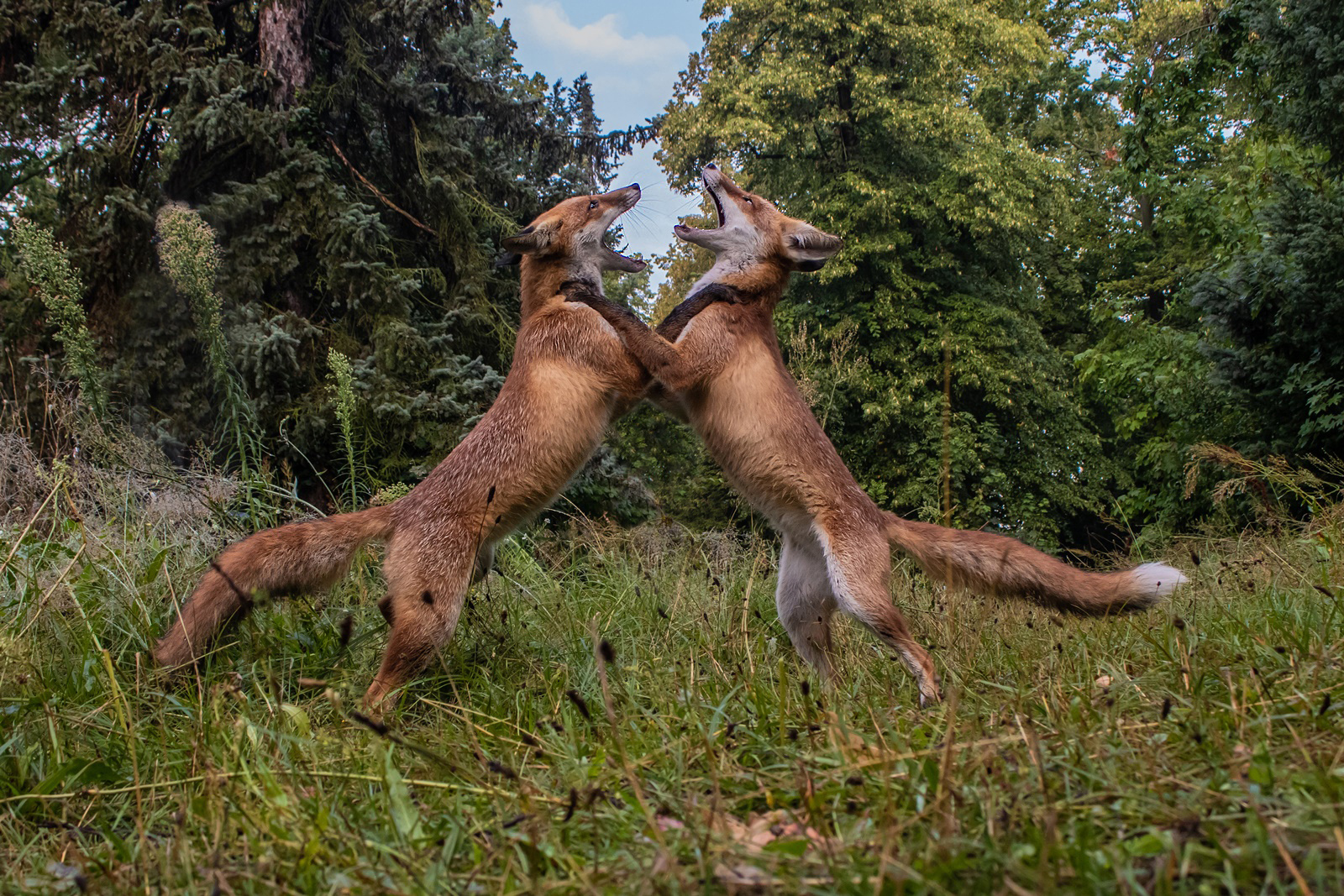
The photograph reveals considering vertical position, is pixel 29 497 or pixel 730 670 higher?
pixel 730 670

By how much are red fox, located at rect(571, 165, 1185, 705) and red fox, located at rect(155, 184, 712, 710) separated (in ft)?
0.90

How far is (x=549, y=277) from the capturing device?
575cm

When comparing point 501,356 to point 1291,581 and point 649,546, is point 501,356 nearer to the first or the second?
point 649,546

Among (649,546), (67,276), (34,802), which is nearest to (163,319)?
(67,276)

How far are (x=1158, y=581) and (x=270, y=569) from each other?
4291 mm

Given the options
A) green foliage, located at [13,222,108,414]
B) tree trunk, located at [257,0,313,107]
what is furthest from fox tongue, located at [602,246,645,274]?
tree trunk, located at [257,0,313,107]

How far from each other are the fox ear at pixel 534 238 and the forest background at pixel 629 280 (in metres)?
1.48

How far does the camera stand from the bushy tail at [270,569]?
13.5 feet

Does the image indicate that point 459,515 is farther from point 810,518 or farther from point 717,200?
point 717,200

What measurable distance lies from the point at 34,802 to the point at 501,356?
34.6 feet

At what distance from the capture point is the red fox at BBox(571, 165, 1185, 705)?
438 centimetres

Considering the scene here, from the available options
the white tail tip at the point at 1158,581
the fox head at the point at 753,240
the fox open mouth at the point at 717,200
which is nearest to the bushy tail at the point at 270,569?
the fox head at the point at 753,240

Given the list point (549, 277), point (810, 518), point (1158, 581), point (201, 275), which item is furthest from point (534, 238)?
point (1158, 581)

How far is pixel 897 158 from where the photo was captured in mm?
23203
